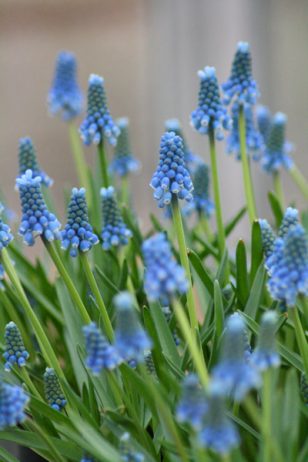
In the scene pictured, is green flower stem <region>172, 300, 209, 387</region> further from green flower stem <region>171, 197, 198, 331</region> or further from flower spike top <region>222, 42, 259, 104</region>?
flower spike top <region>222, 42, 259, 104</region>

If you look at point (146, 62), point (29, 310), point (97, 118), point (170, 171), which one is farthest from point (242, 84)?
point (146, 62)

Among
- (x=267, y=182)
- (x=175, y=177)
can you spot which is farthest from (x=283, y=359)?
(x=267, y=182)

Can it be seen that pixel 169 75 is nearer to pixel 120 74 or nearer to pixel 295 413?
pixel 120 74

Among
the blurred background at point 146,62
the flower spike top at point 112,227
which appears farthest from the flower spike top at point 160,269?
the blurred background at point 146,62

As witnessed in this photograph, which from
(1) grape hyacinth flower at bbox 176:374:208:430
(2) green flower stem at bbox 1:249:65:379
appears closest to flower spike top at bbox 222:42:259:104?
(2) green flower stem at bbox 1:249:65:379

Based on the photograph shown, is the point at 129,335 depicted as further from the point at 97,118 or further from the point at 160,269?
the point at 97,118

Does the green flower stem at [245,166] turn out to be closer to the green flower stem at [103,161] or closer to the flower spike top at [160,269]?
the green flower stem at [103,161]
